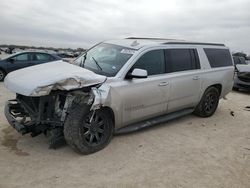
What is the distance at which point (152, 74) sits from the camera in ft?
18.0

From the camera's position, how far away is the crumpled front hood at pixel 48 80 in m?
4.09

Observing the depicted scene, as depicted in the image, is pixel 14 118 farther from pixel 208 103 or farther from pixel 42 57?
pixel 42 57

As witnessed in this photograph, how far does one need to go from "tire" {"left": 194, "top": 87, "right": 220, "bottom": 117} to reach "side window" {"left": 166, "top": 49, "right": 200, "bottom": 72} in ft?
2.65

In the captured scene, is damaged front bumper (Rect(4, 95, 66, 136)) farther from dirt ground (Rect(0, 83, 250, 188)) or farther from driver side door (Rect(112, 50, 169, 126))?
driver side door (Rect(112, 50, 169, 126))

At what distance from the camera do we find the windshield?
5.11 meters

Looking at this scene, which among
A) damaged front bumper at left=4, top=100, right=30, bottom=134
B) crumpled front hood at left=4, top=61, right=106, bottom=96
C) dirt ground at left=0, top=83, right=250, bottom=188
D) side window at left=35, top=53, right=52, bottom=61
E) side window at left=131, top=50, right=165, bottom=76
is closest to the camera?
dirt ground at left=0, top=83, right=250, bottom=188

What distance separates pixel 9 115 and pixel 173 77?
309 centimetres

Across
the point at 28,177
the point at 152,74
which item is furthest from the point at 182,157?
the point at 28,177

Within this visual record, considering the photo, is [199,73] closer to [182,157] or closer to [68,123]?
[182,157]

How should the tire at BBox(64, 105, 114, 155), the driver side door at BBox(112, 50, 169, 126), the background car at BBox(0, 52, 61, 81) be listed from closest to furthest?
the tire at BBox(64, 105, 114, 155)
the driver side door at BBox(112, 50, 169, 126)
the background car at BBox(0, 52, 61, 81)

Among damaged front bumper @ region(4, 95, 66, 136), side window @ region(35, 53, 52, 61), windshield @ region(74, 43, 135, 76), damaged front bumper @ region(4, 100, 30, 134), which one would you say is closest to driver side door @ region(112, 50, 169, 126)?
windshield @ region(74, 43, 135, 76)

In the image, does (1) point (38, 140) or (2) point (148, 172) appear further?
(1) point (38, 140)

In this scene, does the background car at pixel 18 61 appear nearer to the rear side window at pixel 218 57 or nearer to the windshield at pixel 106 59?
the windshield at pixel 106 59

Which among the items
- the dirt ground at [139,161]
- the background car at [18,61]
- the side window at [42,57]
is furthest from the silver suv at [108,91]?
the side window at [42,57]
